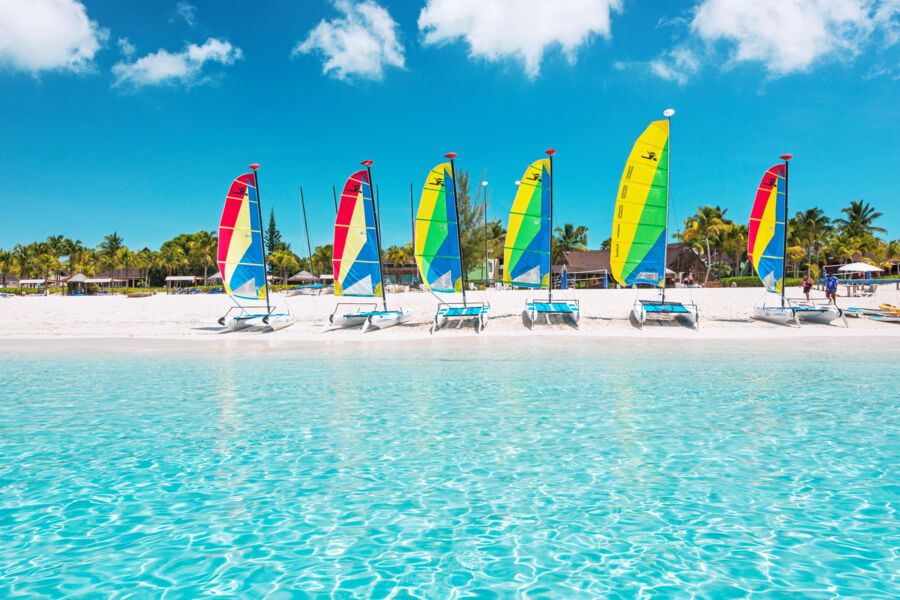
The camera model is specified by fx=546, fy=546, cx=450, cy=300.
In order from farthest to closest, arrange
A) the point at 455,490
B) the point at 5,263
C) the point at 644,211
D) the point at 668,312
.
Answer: the point at 5,263 < the point at 668,312 < the point at 644,211 < the point at 455,490

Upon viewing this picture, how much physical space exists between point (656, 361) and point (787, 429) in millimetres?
7614

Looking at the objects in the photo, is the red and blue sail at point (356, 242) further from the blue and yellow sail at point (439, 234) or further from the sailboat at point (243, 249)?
the sailboat at point (243, 249)

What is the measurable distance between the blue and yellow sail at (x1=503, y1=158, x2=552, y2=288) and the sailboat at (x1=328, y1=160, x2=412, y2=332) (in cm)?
605

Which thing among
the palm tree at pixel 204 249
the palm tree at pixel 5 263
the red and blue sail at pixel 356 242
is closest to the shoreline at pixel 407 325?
the red and blue sail at pixel 356 242

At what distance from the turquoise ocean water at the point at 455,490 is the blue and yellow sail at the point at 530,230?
13016 mm

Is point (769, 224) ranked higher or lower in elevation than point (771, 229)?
higher

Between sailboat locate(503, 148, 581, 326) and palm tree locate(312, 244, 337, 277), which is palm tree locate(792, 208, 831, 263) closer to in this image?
sailboat locate(503, 148, 581, 326)

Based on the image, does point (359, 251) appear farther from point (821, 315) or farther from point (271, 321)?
point (821, 315)

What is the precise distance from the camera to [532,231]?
80.9ft

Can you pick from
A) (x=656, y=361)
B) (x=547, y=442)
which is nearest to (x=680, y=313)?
(x=656, y=361)

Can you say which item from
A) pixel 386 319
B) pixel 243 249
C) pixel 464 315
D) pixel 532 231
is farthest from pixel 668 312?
pixel 243 249

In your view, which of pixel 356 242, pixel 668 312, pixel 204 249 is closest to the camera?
pixel 668 312

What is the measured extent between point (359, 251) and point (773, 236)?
766 inches

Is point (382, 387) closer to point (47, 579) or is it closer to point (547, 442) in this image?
point (547, 442)
